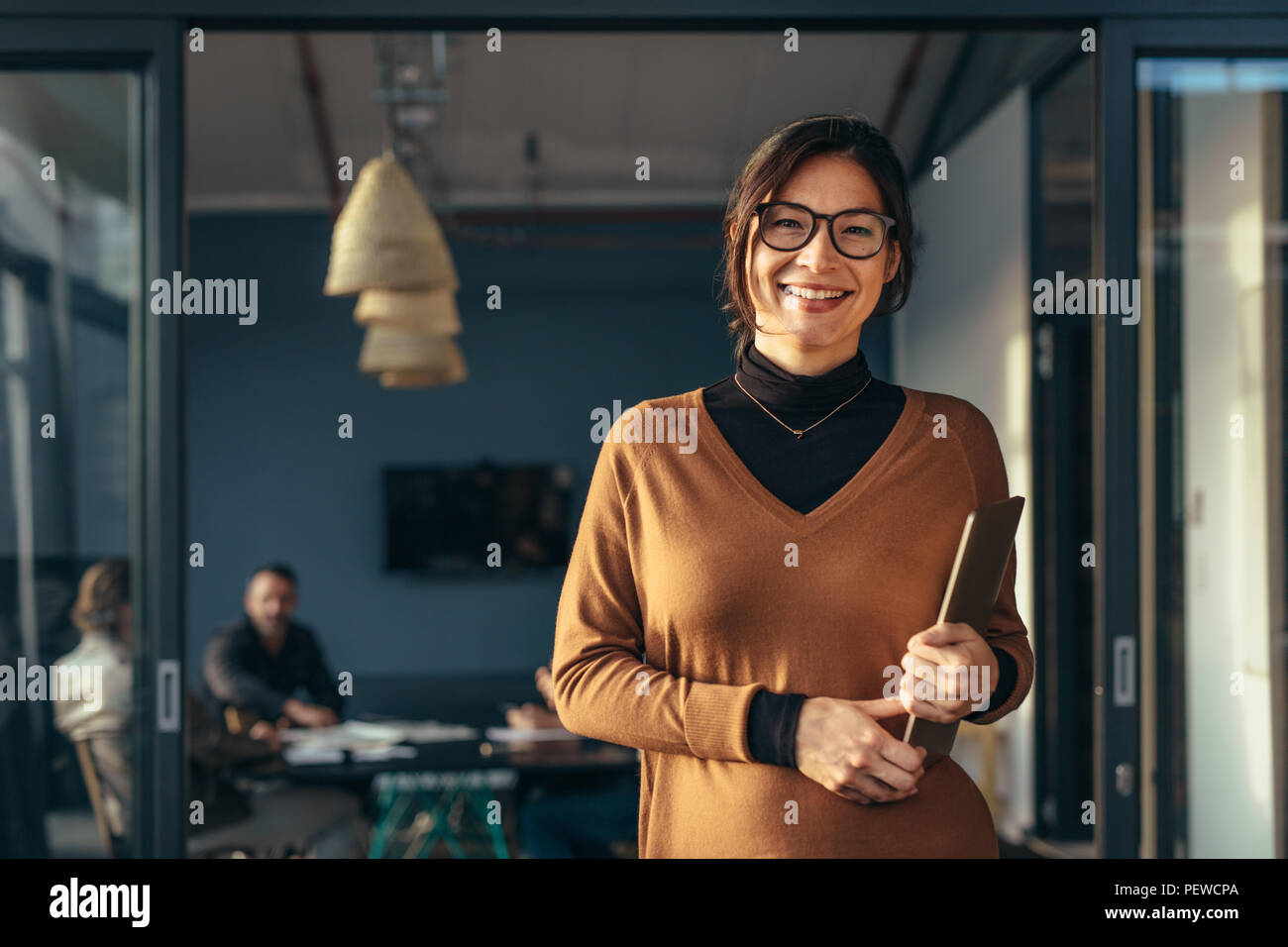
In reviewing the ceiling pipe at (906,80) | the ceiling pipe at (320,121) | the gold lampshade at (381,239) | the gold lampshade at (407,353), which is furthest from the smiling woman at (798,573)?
the ceiling pipe at (320,121)

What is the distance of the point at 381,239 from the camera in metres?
3.52

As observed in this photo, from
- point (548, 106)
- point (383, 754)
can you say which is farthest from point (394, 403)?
point (383, 754)

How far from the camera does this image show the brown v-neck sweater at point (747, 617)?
151 cm

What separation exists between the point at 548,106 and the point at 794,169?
214 inches

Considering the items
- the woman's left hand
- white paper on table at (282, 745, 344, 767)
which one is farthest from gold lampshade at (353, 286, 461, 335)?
the woman's left hand

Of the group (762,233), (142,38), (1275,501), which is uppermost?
(142,38)

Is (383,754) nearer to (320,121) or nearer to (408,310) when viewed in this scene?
(408,310)

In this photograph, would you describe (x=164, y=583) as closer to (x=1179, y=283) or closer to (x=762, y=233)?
(x=762, y=233)

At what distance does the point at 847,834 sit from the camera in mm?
1516

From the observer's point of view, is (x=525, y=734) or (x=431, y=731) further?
(x=431, y=731)
